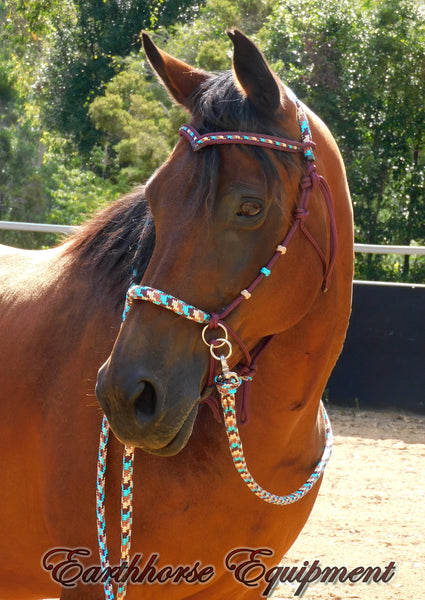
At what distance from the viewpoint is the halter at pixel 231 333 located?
1.74m

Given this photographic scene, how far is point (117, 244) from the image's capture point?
2268 millimetres

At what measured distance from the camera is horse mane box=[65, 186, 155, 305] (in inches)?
82.5

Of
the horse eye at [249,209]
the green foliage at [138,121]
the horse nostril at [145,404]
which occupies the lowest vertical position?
the horse nostril at [145,404]

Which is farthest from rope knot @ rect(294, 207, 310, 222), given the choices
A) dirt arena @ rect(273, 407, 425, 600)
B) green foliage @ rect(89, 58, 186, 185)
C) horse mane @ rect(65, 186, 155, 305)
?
green foliage @ rect(89, 58, 186, 185)

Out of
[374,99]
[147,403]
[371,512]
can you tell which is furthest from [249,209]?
[374,99]

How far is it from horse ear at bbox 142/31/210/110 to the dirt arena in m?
2.66

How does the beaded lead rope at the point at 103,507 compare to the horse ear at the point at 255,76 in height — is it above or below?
below

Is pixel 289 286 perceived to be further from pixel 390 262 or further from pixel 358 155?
pixel 358 155

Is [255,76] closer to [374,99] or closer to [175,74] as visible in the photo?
[175,74]

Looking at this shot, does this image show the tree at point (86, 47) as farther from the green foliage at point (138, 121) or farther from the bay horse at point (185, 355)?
the bay horse at point (185, 355)

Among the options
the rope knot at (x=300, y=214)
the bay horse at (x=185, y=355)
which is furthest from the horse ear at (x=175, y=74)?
the rope knot at (x=300, y=214)

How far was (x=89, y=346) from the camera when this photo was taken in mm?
2158

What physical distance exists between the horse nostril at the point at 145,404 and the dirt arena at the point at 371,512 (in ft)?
7.78

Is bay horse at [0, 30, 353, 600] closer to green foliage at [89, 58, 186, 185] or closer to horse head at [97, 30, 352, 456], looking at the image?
horse head at [97, 30, 352, 456]
